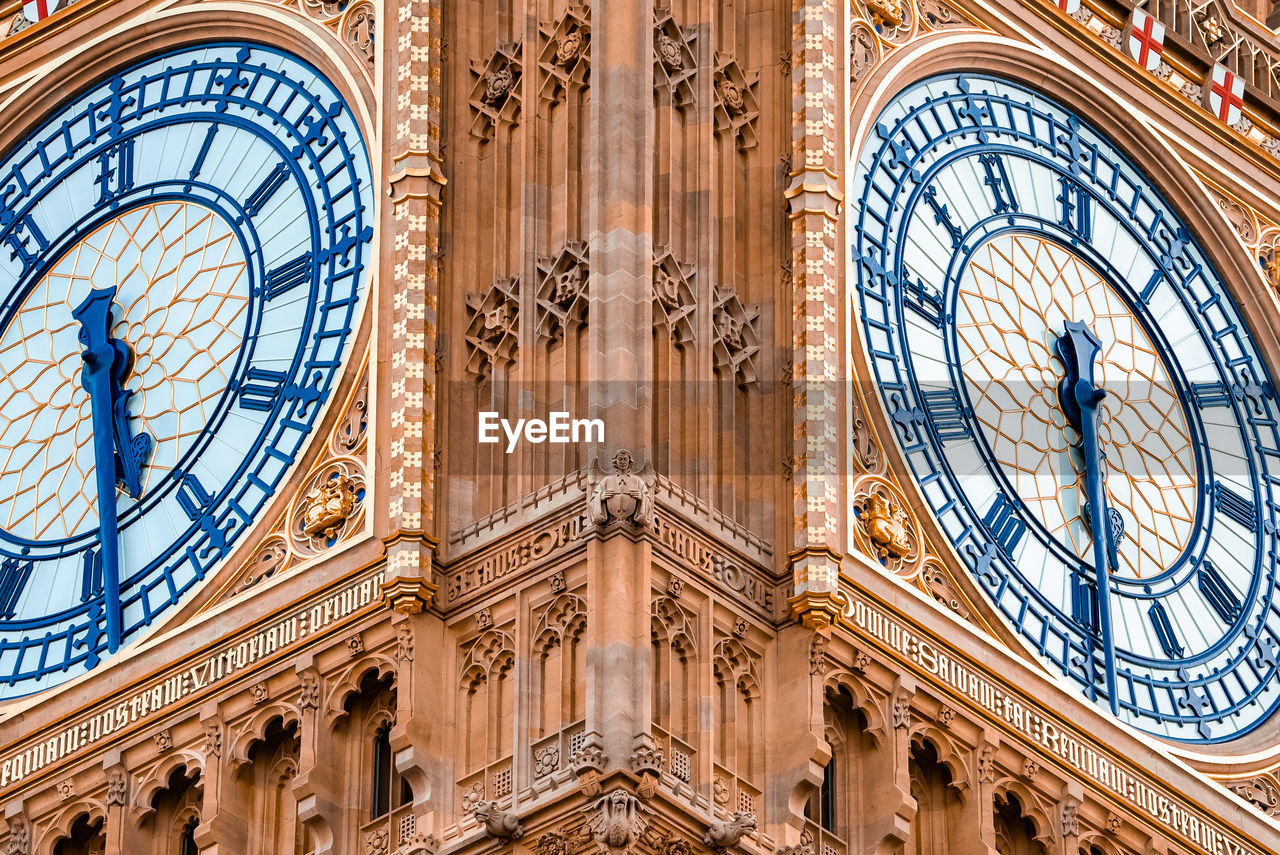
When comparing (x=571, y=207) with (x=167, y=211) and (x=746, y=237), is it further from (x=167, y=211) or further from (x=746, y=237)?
(x=167, y=211)

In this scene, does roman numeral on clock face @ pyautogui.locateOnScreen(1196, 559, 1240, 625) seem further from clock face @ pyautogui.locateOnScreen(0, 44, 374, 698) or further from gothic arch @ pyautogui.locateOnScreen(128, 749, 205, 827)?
gothic arch @ pyautogui.locateOnScreen(128, 749, 205, 827)

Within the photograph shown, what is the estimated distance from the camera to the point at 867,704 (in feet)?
119

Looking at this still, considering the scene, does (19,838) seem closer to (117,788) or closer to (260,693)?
(117,788)

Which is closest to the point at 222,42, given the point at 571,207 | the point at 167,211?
the point at 167,211

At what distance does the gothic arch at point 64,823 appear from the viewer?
123 feet

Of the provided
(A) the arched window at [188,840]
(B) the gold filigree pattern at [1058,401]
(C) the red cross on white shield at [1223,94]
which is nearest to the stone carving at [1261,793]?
(B) the gold filigree pattern at [1058,401]

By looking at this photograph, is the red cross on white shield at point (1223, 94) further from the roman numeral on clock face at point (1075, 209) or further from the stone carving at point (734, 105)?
the stone carving at point (734, 105)

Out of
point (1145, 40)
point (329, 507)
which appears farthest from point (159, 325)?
point (1145, 40)

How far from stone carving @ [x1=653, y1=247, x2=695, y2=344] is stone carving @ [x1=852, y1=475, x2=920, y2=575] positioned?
5.94ft

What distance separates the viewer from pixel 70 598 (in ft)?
128

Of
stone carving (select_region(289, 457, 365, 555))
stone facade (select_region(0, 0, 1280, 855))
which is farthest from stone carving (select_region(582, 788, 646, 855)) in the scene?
stone carving (select_region(289, 457, 365, 555))

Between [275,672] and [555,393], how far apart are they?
9.55 ft

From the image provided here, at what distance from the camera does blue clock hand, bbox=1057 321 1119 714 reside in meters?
38.8

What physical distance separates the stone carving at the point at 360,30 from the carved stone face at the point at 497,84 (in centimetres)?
118
